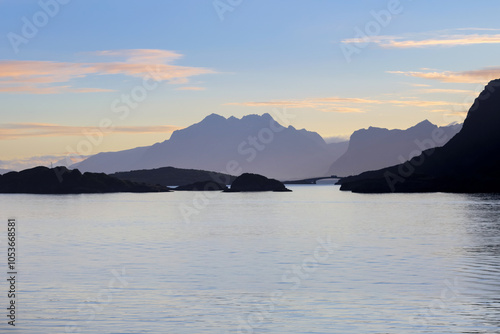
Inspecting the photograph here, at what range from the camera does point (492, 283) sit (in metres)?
43.7

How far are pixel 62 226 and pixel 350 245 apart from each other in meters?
54.9

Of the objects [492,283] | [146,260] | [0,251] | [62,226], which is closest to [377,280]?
[492,283]

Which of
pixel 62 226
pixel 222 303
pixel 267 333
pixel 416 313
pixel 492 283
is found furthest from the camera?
pixel 62 226

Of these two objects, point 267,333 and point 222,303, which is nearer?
point 267,333

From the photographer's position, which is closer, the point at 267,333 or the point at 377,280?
the point at 267,333

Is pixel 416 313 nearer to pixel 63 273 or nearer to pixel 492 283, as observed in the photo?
pixel 492 283

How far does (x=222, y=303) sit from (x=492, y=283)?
18.8 meters

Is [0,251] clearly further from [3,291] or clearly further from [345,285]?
[345,285]

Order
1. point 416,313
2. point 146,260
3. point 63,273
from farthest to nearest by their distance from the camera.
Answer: point 146,260 < point 63,273 < point 416,313

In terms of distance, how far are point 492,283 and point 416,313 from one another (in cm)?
1290

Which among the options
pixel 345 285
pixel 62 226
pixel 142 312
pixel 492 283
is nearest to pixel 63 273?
pixel 142 312

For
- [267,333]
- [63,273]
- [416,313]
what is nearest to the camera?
[267,333]

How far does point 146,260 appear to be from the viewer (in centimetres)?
5875

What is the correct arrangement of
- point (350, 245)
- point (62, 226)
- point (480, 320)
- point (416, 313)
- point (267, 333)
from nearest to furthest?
point (267, 333), point (480, 320), point (416, 313), point (350, 245), point (62, 226)
